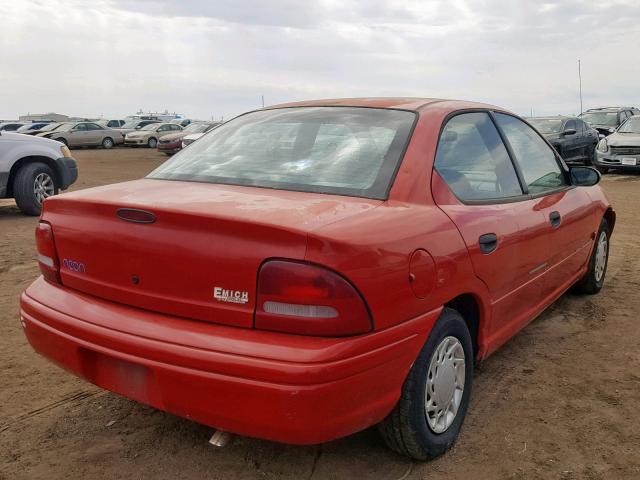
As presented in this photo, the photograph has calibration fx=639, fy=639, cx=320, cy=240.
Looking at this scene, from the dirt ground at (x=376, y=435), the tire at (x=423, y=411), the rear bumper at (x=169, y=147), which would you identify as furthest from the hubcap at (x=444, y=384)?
the rear bumper at (x=169, y=147)

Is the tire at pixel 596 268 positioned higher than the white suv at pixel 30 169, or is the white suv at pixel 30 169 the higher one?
the white suv at pixel 30 169

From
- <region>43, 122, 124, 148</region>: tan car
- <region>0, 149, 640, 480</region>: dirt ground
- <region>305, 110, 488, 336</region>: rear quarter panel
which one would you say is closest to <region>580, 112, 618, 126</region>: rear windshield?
<region>0, 149, 640, 480</region>: dirt ground

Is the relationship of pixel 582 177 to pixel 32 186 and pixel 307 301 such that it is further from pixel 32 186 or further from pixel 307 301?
pixel 32 186

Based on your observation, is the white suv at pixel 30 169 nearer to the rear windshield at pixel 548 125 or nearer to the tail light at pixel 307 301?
the tail light at pixel 307 301

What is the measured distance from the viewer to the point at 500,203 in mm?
3223

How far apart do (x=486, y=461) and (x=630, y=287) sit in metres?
3.38

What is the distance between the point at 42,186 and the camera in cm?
905

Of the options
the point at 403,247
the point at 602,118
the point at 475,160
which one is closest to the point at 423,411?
the point at 403,247

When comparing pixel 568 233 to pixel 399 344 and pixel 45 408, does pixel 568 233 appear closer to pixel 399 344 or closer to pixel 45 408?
pixel 399 344

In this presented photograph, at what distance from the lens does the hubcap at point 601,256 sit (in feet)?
16.4

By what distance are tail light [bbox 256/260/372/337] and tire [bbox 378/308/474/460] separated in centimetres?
45

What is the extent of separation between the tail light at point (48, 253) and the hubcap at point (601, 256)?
3.96 m

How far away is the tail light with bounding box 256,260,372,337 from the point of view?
83.7 inches

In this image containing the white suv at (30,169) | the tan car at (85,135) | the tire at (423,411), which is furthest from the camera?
the tan car at (85,135)
